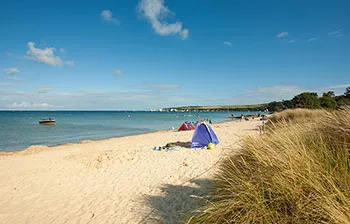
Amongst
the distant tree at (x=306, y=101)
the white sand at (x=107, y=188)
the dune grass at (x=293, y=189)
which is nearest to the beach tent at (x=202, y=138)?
the white sand at (x=107, y=188)

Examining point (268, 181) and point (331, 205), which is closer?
point (331, 205)

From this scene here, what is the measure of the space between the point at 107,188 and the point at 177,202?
8.17 feet

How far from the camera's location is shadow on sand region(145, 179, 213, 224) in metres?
3.81

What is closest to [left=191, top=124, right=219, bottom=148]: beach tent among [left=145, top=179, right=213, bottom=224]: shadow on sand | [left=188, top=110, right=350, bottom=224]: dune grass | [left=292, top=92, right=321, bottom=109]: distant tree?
[left=145, top=179, right=213, bottom=224]: shadow on sand

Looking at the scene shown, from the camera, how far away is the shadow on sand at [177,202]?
381cm

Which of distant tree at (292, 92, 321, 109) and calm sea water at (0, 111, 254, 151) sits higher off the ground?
distant tree at (292, 92, 321, 109)

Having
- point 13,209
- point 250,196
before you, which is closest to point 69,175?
point 13,209

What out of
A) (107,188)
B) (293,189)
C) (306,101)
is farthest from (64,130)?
(293,189)

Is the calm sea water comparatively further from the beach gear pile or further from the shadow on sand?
the shadow on sand

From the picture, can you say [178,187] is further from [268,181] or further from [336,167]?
A: [336,167]

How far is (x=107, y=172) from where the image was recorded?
24.8 feet

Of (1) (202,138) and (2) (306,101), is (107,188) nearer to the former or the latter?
(1) (202,138)

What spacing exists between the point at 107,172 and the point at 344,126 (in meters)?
6.88

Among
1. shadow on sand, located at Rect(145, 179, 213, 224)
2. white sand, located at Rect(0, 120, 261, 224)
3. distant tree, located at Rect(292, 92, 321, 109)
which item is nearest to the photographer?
shadow on sand, located at Rect(145, 179, 213, 224)
